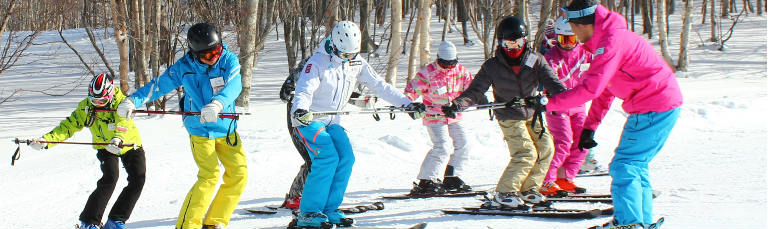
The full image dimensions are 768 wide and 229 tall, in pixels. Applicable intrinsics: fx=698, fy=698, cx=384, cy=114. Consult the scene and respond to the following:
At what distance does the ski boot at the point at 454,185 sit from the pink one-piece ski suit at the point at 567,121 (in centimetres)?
91

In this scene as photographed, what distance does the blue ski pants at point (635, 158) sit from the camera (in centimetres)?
414

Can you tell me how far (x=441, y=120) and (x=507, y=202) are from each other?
59.5 inches

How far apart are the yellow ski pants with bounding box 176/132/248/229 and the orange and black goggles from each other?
21.9 inches

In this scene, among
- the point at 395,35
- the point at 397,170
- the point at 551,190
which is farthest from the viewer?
the point at 395,35

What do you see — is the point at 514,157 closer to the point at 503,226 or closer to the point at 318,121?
the point at 503,226

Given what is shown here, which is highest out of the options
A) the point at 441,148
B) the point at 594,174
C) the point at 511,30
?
the point at 511,30

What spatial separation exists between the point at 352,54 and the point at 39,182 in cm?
433

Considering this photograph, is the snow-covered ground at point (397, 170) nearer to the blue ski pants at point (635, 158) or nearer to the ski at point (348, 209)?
the ski at point (348, 209)

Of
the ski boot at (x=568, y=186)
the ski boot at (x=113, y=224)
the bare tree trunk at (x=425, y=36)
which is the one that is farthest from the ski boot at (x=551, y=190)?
the bare tree trunk at (x=425, y=36)

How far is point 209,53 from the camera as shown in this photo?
4797mm

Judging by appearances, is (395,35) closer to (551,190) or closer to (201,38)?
(551,190)

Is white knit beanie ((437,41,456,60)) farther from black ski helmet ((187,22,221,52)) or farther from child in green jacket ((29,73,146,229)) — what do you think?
child in green jacket ((29,73,146,229))

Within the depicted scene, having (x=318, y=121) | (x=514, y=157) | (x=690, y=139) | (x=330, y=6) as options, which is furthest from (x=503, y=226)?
(x=330, y=6)

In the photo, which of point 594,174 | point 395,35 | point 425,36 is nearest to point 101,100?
point 594,174
